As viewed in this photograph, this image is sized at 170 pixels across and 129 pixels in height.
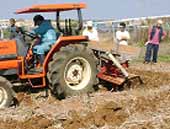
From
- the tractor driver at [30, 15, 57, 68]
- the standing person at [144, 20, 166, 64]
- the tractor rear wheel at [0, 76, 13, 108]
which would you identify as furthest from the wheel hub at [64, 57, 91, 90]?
the standing person at [144, 20, 166, 64]

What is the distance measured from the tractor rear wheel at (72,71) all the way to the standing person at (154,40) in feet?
24.3

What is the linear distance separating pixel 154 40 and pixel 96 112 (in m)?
9.94

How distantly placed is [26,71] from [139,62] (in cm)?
859

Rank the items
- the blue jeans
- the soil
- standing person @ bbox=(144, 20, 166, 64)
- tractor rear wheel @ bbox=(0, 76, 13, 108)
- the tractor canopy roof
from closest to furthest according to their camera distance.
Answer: the soil → tractor rear wheel @ bbox=(0, 76, 13, 108) → the tractor canopy roof → standing person @ bbox=(144, 20, 166, 64) → the blue jeans

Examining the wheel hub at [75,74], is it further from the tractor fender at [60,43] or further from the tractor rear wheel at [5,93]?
the tractor rear wheel at [5,93]

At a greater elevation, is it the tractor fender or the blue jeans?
the tractor fender

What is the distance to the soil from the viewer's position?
7812 millimetres

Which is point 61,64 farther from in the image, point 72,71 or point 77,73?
point 77,73

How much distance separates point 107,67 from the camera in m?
11.8

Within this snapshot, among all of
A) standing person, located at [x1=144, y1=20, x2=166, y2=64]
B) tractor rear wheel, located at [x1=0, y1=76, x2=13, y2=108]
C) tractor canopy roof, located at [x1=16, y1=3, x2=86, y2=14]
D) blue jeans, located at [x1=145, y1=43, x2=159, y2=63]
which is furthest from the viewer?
blue jeans, located at [x1=145, y1=43, x2=159, y2=63]

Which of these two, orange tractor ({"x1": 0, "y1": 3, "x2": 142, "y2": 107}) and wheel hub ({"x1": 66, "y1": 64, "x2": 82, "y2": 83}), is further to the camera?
wheel hub ({"x1": 66, "y1": 64, "x2": 82, "y2": 83})

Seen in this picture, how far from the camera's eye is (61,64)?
412 inches

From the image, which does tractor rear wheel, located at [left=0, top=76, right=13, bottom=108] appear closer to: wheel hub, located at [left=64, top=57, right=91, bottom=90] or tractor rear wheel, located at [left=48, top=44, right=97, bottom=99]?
tractor rear wheel, located at [left=48, top=44, right=97, bottom=99]

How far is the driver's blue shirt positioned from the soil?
0.98 meters
